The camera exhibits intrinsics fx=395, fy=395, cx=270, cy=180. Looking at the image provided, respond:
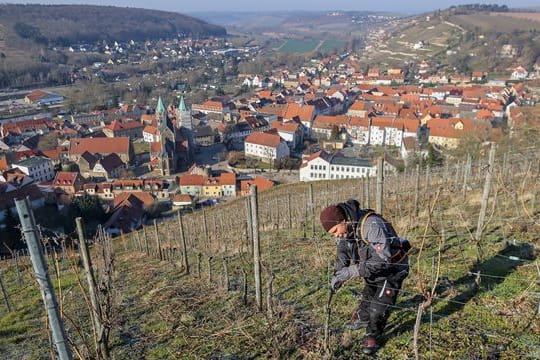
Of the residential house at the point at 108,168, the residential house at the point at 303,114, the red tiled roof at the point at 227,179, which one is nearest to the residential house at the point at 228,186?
the red tiled roof at the point at 227,179

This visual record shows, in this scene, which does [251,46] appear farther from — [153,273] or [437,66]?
[153,273]

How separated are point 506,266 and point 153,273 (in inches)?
272

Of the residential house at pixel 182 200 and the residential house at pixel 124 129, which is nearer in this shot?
the residential house at pixel 182 200

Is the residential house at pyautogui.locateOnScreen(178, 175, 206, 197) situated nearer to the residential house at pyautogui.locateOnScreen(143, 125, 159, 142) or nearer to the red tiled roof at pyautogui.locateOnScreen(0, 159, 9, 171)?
the red tiled roof at pyautogui.locateOnScreen(0, 159, 9, 171)

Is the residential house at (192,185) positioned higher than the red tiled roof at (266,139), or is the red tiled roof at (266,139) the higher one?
the red tiled roof at (266,139)

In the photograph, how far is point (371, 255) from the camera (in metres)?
3.72

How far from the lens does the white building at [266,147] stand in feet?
139

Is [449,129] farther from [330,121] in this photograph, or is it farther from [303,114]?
[303,114]

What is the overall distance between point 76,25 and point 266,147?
152m

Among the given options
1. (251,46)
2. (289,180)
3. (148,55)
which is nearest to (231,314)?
(289,180)

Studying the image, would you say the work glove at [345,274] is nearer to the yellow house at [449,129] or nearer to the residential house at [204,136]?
the yellow house at [449,129]

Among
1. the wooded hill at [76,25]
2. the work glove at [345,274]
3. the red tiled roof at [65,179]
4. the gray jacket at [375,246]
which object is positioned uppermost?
the wooded hill at [76,25]

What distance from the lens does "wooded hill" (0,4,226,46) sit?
132m

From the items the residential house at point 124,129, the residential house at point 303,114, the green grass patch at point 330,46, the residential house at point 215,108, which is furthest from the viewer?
the green grass patch at point 330,46
